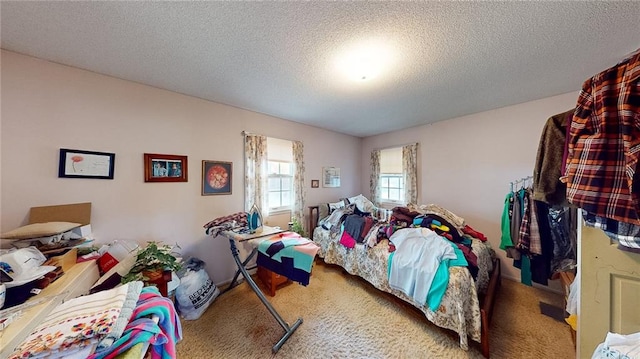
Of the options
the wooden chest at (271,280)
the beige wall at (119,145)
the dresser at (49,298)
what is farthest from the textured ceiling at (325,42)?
the wooden chest at (271,280)

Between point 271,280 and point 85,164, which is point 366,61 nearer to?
point 271,280

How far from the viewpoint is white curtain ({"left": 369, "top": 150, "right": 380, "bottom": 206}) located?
4.44 m

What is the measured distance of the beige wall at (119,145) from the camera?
1643 millimetres

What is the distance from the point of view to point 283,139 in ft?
11.2

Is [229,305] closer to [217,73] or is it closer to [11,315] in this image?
[11,315]

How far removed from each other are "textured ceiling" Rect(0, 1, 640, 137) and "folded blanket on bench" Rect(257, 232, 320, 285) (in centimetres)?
166

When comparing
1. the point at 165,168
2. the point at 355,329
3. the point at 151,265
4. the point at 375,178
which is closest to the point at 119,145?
the point at 165,168

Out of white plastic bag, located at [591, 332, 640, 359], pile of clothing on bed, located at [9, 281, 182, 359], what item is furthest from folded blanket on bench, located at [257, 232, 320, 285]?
white plastic bag, located at [591, 332, 640, 359]

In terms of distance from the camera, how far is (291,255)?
5.57 feet

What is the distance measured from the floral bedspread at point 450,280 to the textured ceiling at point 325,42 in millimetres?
1909

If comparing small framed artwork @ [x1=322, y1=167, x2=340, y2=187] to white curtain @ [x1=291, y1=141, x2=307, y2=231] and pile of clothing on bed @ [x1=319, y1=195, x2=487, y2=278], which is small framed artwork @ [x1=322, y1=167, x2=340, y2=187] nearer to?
white curtain @ [x1=291, y1=141, x2=307, y2=231]

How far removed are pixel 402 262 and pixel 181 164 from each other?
2.87m

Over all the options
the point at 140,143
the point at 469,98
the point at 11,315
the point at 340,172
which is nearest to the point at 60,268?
the point at 11,315

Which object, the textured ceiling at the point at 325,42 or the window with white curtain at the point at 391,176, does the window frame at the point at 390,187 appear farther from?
the textured ceiling at the point at 325,42
